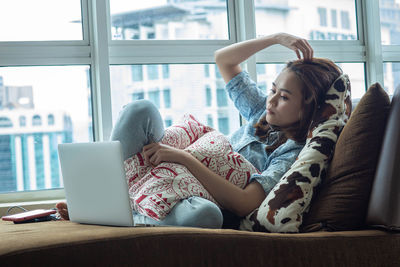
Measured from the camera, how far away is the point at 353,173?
1387 mm

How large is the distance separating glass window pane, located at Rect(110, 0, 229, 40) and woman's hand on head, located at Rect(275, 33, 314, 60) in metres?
0.74

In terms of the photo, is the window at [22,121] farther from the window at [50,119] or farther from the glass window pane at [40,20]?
the glass window pane at [40,20]

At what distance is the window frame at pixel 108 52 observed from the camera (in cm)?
228

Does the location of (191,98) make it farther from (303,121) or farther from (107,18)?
(303,121)

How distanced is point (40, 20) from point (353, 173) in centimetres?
168

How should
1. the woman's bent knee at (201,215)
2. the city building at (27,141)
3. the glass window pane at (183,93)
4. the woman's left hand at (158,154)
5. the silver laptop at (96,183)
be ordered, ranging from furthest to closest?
the glass window pane at (183,93) < the city building at (27,141) < the woman's left hand at (158,154) < the woman's bent knee at (201,215) < the silver laptop at (96,183)

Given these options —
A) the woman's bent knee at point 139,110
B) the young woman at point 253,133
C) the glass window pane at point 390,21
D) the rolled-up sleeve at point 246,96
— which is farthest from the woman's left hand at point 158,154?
the glass window pane at point 390,21

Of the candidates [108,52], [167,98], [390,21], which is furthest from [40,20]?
[390,21]

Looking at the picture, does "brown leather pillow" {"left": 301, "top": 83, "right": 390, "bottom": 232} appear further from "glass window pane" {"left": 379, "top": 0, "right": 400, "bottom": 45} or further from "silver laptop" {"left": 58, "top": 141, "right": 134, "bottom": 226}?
"glass window pane" {"left": 379, "top": 0, "right": 400, "bottom": 45}

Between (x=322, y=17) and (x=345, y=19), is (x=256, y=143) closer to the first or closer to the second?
(x=322, y=17)

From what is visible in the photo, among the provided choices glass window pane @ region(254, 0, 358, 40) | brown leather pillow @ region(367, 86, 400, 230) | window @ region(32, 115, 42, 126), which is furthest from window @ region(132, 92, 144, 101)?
brown leather pillow @ region(367, 86, 400, 230)

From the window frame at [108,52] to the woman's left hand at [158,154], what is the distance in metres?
0.81

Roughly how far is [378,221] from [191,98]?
4.66 ft

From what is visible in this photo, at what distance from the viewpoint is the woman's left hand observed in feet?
5.01
